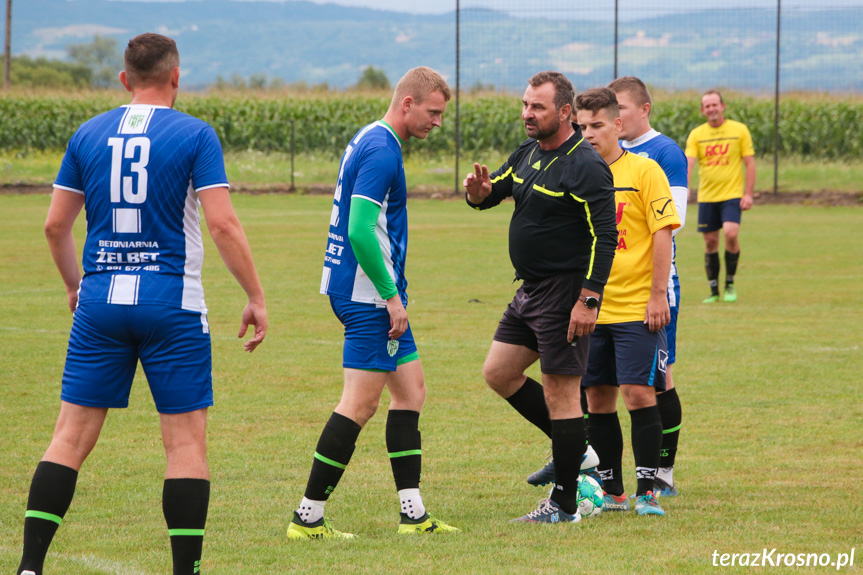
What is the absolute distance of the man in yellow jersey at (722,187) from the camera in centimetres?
1280

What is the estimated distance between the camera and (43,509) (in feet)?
12.2

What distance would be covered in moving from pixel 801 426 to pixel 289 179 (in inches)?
974

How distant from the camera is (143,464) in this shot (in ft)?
19.0

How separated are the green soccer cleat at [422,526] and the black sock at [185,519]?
120cm

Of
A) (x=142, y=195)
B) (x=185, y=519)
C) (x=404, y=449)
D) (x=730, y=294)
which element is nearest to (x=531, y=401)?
(x=404, y=449)

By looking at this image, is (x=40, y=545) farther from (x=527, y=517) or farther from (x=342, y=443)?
(x=527, y=517)

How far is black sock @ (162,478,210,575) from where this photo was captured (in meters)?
3.67

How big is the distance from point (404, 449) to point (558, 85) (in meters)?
1.85

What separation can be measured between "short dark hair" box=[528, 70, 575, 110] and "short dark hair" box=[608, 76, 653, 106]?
2.86 feet

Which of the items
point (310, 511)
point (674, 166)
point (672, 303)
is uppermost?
point (674, 166)

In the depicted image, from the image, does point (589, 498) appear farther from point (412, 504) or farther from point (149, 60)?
point (149, 60)

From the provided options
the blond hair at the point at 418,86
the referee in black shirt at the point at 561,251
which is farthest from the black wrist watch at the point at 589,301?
the blond hair at the point at 418,86

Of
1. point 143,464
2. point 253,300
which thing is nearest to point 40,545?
point 253,300

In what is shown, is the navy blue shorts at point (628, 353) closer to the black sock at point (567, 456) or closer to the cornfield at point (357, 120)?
the black sock at point (567, 456)
